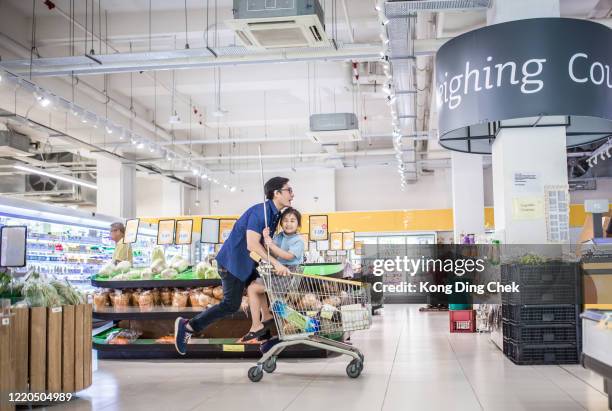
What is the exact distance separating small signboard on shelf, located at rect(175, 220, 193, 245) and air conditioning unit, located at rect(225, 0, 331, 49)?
8.69 ft

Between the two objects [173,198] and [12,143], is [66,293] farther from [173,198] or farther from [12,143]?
[173,198]

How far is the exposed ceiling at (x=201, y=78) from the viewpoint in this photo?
33.6 feet

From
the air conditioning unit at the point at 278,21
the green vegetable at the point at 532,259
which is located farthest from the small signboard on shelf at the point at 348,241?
the green vegetable at the point at 532,259

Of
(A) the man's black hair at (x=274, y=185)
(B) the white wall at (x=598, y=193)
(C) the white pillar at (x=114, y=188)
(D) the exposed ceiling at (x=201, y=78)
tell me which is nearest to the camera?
(A) the man's black hair at (x=274, y=185)

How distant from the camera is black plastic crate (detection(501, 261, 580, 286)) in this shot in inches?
239

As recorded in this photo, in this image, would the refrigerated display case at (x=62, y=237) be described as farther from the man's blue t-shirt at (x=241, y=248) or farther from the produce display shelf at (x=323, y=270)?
the man's blue t-shirt at (x=241, y=248)

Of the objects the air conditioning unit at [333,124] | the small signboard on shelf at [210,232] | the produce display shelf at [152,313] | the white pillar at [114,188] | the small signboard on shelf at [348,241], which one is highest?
the air conditioning unit at [333,124]

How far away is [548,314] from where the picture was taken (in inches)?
237

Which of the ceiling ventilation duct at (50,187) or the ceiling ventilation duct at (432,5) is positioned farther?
the ceiling ventilation duct at (50,187)

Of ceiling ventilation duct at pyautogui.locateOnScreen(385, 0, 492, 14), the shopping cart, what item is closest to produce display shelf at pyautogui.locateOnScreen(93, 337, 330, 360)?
the shopping cart

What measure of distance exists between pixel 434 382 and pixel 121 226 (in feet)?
18.1

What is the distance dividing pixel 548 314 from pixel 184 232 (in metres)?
4.57

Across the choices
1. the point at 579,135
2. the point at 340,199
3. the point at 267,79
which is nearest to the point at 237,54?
the point at 267,79

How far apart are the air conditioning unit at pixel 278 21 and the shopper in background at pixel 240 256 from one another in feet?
6.11
